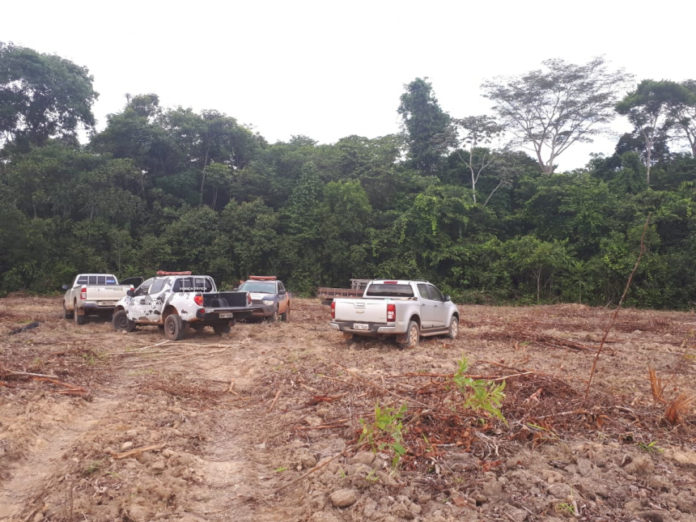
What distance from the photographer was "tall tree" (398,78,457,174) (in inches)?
1458

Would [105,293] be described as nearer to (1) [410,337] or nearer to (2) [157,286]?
(2) [157,286]

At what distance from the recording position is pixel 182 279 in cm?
1348

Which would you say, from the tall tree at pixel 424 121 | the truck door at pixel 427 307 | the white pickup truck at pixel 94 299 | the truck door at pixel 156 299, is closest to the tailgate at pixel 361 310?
the truck door at pixel 427 307

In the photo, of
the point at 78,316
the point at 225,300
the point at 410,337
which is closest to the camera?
the point at 410,337

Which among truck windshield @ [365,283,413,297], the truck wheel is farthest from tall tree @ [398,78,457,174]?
the truck wheel

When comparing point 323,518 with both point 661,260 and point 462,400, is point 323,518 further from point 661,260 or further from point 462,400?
point 661,260

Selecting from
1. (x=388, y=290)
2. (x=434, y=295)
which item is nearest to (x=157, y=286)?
(x=388, y=290)

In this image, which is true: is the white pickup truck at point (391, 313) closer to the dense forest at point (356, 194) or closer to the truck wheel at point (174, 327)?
the truck wheel at point (174, 327)

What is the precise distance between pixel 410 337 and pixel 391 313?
0.84m

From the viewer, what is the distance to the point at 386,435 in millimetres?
4641

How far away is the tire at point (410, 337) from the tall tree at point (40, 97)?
36.0 meters

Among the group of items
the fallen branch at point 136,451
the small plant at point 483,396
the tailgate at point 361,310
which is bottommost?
the fallen branch at point 136,451

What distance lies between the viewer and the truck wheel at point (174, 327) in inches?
494

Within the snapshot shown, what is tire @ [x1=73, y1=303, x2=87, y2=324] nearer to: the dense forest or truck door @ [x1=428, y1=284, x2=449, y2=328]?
truck door @ [x1=428, y1=284, x2=449, y2=328]
